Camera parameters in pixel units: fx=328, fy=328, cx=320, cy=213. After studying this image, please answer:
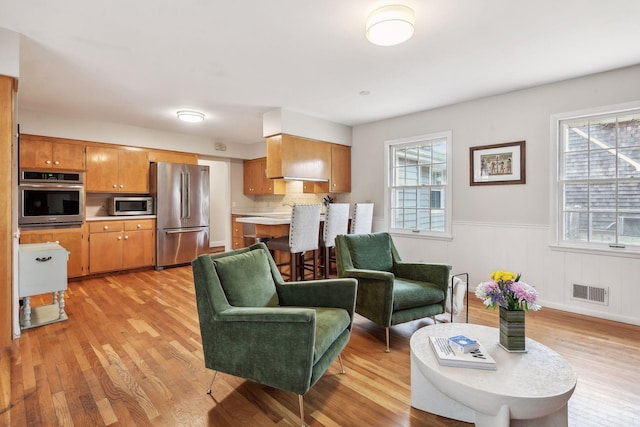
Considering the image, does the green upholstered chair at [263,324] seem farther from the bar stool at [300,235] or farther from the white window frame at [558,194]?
the white window frame at [558,194]

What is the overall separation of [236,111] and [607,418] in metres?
4.68

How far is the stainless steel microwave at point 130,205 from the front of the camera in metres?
5.33

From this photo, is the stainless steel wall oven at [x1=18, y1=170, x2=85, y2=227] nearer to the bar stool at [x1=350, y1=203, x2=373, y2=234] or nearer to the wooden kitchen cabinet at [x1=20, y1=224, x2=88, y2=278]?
the wooden kitchen cabinet at [x1=20, y1=224, x2=88, y2=278]

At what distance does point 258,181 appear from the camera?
6.95 metres

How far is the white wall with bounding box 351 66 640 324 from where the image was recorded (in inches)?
126

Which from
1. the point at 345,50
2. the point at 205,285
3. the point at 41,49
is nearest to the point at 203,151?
the point at 41,49

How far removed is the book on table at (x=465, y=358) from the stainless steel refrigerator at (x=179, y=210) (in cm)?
510

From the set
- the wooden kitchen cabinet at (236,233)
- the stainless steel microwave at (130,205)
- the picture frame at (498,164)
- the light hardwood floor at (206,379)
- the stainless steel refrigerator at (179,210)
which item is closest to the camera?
the light hardwood floor at (206,379)

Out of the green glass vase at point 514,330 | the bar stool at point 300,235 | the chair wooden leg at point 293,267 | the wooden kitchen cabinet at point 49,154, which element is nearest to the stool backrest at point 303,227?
the bar stool at point 300,235

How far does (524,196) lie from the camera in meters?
3.74

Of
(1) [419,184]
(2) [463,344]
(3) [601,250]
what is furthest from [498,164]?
(2) [463,344]

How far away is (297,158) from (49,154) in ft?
11.8

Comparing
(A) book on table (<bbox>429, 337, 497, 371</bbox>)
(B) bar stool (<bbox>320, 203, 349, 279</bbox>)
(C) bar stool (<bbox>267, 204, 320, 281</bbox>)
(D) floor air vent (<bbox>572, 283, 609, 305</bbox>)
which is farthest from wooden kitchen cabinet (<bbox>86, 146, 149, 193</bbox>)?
(D) floor air vent (<bbox>572, 283, 609, 305</bbox>)

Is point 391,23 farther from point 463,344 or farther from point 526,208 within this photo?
point 526,208
